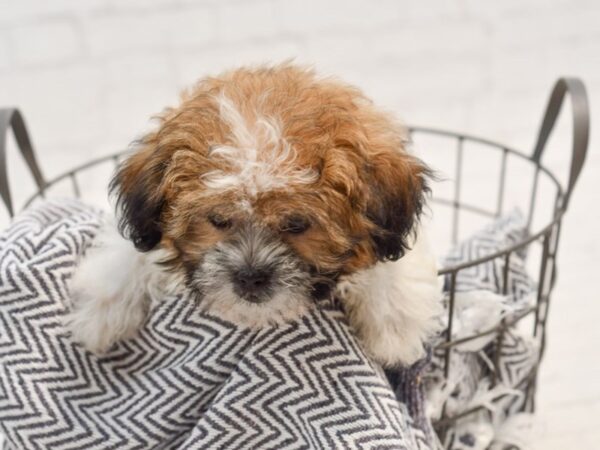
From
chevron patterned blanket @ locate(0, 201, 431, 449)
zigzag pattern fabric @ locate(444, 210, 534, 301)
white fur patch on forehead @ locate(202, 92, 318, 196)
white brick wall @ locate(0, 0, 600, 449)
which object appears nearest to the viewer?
white fur patch on forehead @ locate(202, 92, 318, 196)

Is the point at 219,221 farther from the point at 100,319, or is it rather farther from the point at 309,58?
the point at 309,58

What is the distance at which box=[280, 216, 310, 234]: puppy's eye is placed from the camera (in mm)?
1119

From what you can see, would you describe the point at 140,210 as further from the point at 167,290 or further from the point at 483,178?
the point at 483,178

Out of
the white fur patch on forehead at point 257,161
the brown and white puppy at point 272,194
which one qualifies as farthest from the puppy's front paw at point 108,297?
the white fur patch on forehead at point 257,161

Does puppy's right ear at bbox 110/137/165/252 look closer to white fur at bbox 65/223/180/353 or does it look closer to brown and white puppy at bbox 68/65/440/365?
brown and white puppy at bbox 68/65/440/365

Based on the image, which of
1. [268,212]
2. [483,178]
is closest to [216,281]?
[268,212]

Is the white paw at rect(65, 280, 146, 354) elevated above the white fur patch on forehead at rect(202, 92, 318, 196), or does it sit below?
below

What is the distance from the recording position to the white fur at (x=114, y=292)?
136cm

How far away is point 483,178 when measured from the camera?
262 centimetres

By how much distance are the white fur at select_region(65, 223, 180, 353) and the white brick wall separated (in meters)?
0.99

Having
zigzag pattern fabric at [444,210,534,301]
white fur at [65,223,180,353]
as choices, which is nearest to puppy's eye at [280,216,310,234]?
white fur at [65,223,180,353]

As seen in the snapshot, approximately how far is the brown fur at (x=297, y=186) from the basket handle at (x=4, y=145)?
0.37 m

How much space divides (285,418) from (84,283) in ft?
1.39

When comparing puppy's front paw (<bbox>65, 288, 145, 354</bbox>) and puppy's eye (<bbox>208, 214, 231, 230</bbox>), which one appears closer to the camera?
puppy's eye (<bbox>208, 214, 231, 230</bbox>)
